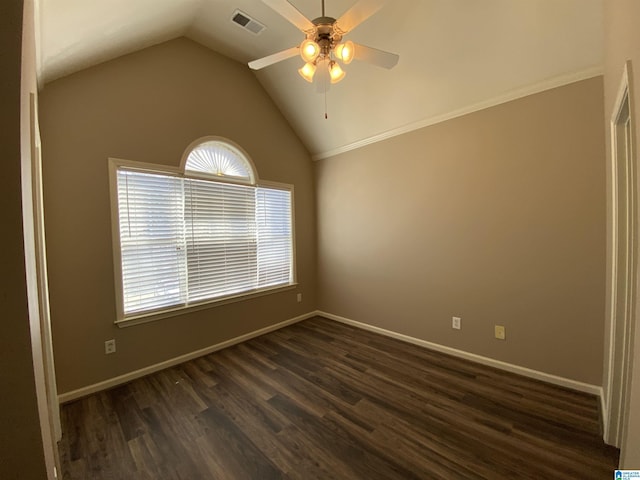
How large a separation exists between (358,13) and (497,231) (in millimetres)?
2179

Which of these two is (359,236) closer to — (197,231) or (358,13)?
(197,231)

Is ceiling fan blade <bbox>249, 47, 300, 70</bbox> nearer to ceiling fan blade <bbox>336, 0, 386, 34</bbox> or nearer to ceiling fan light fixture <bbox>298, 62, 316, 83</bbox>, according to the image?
ceiling fan light fixture <bbox>298, 62, 316, 83</bbox>

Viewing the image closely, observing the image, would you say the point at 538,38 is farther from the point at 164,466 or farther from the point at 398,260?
the point at 164,466

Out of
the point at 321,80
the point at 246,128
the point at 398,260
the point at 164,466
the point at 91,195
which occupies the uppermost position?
the point at 246,128

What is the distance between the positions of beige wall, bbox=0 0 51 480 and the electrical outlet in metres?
2.17

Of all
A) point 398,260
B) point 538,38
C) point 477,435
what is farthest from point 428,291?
point 538,38

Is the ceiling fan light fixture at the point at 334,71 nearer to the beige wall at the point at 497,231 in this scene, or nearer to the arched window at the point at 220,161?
the beige wall at the point at 497,231

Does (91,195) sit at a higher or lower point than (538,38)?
lower

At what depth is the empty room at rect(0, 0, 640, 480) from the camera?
1.54 m

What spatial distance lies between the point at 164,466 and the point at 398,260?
2797mm

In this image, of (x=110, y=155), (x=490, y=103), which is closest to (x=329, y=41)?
(x=490, y=103)

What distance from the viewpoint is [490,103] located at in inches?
95.3

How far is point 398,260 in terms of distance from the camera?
3197 millimetres

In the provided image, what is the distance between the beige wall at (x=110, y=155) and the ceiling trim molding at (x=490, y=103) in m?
1.65
